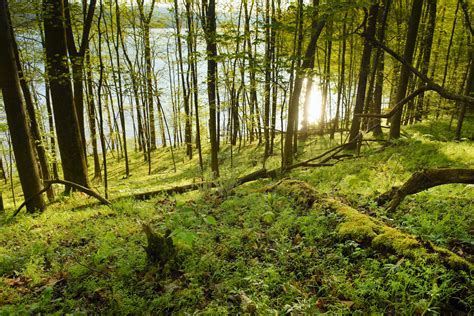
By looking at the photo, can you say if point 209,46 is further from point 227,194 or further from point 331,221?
point 331,221

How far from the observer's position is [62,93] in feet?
28.2

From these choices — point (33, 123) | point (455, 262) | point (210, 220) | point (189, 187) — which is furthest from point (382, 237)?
point (33, 123)

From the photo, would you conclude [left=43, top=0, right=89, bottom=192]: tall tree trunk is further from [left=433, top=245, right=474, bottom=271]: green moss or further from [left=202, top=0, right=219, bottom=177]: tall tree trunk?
[left=433, top=245, right=474, bottom=271]: green moss

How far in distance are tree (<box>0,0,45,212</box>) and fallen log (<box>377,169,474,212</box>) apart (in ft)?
25.4

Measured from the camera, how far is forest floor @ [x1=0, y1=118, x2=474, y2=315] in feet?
8.38

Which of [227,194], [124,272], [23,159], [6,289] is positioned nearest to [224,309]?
[124,272]

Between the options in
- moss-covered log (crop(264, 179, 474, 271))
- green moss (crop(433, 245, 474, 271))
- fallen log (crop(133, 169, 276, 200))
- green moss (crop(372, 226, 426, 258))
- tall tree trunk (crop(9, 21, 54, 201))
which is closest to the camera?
green moss (crop(433, 245, 474, 271))

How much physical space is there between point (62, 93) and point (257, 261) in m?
8.25

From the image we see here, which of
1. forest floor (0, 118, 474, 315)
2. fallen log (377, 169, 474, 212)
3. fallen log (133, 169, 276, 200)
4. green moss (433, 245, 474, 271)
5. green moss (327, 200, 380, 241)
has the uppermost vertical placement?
fallen log (377, 169, 474, 212)

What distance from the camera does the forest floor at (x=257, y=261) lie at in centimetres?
255

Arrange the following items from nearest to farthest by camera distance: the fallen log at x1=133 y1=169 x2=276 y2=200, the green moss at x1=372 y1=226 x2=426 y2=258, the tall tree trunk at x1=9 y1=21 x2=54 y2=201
A: the green moss at x1=372 y1=226 x2=426 y2=258, the fallen log at x1=133 y1=169 x2=276 y2=200, the tall tree trunk at x1=9 y1=21 x2=54 y2=201

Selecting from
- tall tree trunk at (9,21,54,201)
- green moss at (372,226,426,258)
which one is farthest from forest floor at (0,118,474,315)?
tall tree trunk at (9,21,54,201)

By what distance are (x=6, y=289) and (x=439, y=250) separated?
16.3 feet

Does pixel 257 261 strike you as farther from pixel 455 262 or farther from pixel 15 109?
pixel 15 109
